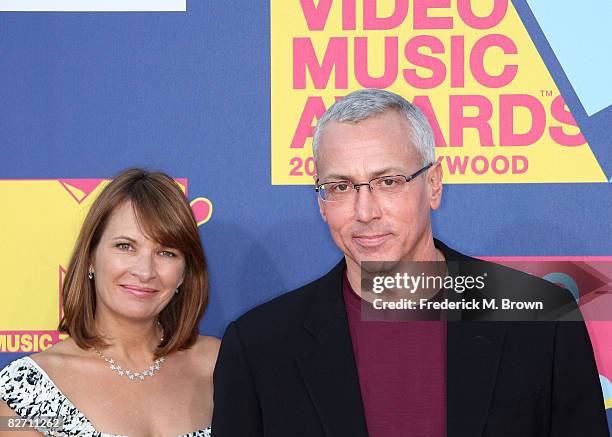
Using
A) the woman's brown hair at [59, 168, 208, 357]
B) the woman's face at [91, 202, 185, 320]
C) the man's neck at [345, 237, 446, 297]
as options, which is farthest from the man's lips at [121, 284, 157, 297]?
the man's neck at [345, 237, 446, 297]

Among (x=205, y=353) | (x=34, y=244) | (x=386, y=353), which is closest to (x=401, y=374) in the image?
(x=386, y=353)

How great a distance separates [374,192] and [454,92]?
893 millimetres

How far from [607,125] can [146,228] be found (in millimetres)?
1429

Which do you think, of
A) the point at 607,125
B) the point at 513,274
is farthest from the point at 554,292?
the point at 607,125

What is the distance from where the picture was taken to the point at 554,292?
1.88 m

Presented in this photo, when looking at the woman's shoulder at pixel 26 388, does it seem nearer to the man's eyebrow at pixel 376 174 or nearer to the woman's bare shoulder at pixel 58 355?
the woman's bare shoulder at pixel 58 355

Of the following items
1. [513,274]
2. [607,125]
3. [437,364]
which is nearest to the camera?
[437,364]

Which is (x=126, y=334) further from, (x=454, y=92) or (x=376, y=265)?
(x=454, y=92)

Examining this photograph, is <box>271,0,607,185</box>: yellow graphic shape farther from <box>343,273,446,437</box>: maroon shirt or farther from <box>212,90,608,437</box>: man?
<box>343,273,446,437</box>: maroon shirt

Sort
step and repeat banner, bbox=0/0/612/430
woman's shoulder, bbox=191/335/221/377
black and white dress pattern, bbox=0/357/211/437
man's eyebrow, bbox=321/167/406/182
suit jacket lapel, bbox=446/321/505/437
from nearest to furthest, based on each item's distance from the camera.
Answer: suit jacket lapel, bbox=446/321/505/437, man's eyebrow, bbox=321/167/406/182, black and white dress pattern, bbox=0/357/211/437, woman's shoulder, bbox=191/335/221/377, step and repeat banner, bbox=0/0/612/430

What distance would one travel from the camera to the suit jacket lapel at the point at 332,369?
5.65 ft

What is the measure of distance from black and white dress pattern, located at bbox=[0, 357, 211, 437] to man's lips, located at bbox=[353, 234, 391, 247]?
36.0 inches

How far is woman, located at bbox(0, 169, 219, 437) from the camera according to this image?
221cm

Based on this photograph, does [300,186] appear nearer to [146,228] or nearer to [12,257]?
[146,228]
